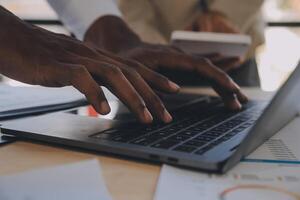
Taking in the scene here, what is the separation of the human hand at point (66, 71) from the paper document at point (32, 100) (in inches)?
3.0

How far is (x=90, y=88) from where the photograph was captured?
50 centimetres

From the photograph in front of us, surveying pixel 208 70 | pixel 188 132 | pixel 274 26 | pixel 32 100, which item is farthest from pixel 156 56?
pixel 274 26

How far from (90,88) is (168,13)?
2.71 feet

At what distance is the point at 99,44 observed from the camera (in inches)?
40.0

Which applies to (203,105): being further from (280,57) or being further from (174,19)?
(280,57)

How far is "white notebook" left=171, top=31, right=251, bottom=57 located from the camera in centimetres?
102

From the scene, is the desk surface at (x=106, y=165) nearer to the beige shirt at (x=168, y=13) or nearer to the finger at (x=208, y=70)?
the finger at (x=208, y=70)

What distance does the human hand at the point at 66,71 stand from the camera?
51cm

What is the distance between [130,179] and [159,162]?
43 mm

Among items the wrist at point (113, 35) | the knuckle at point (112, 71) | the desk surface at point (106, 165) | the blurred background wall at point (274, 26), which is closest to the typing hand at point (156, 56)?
the wrist at point (113, 35)

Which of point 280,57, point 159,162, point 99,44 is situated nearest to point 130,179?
point 159,162

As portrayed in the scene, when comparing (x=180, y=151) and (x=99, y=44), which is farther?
(x=99, y=44)

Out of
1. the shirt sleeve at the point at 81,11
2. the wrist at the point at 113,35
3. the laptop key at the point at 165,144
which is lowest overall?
the laptop key at the point at 165,144

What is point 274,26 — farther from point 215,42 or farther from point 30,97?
point 30,97
